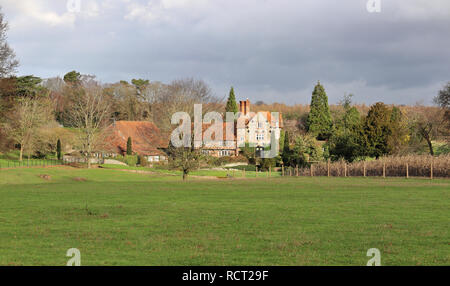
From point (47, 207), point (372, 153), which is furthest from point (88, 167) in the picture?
point (47, 207)

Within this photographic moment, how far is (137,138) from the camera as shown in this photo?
89062 mm

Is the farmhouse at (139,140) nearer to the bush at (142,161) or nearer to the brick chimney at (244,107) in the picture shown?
the bush at (142,161)

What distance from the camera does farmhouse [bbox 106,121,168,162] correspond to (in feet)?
282

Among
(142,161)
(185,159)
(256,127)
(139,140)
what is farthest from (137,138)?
(185,159)

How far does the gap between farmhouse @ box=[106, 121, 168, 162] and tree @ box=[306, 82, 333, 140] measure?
29119mm

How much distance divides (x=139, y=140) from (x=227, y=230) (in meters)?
75.1

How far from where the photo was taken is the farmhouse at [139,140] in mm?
86062

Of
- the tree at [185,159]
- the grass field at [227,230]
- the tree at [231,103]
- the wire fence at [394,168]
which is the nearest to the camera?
the grass field at [227,230]

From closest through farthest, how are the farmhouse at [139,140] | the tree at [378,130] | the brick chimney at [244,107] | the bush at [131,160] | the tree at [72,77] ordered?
the tree at [378,130], the bush at [131,160], the farmhouse at [139,140], the brick chimney at [244,107], the tree at [72,77]

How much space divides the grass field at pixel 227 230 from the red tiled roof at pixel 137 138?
60612 millimetres

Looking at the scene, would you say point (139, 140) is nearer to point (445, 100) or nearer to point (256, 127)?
point (256, 127)

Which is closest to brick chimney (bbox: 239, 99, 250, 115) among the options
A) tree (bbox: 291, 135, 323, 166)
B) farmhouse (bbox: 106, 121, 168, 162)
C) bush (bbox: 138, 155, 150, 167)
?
farmhouse (bbox: 106, 121, 168, 162)

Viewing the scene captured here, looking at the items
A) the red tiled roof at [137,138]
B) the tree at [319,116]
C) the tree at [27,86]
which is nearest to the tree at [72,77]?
the tree at [27,86]

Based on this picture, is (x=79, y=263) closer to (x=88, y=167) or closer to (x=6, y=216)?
(x=6, y=216)
